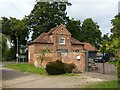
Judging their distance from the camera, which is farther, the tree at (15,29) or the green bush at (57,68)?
the tree at (15,29)

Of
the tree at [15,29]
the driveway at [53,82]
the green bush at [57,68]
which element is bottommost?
the driveway at [53,82]

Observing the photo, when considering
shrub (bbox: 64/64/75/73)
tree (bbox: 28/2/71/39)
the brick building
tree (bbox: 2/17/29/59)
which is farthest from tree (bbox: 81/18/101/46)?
shrub (bbox: 64/64/75/73)

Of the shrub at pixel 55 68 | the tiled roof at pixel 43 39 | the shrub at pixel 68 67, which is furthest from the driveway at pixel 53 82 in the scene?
the tiled roof at pixel 43 39

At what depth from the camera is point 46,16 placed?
67688 millimetres

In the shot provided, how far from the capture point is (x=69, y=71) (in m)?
27.9

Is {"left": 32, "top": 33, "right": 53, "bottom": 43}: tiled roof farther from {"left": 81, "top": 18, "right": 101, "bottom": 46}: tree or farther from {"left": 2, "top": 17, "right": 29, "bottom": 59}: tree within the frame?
{"left": 81, "top": 18, "right": 101, "bottom": 46}: tree

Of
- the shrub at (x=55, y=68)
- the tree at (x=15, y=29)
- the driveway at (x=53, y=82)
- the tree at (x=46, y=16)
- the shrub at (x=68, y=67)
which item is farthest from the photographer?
the tree at (x=15, y=29)

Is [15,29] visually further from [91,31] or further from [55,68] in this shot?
[55,68]

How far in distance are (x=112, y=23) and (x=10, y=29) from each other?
27.1m

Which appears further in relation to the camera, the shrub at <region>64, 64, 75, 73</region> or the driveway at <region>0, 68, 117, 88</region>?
the shrub at <region>64, 64, 75, 73</region>

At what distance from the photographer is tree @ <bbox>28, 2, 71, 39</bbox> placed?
66.9m

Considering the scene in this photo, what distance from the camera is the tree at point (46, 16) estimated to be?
66938mm

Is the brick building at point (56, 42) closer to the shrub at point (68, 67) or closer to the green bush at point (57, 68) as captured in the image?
the shrub at point (68, 67)

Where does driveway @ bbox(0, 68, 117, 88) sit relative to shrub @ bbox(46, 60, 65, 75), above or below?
below
